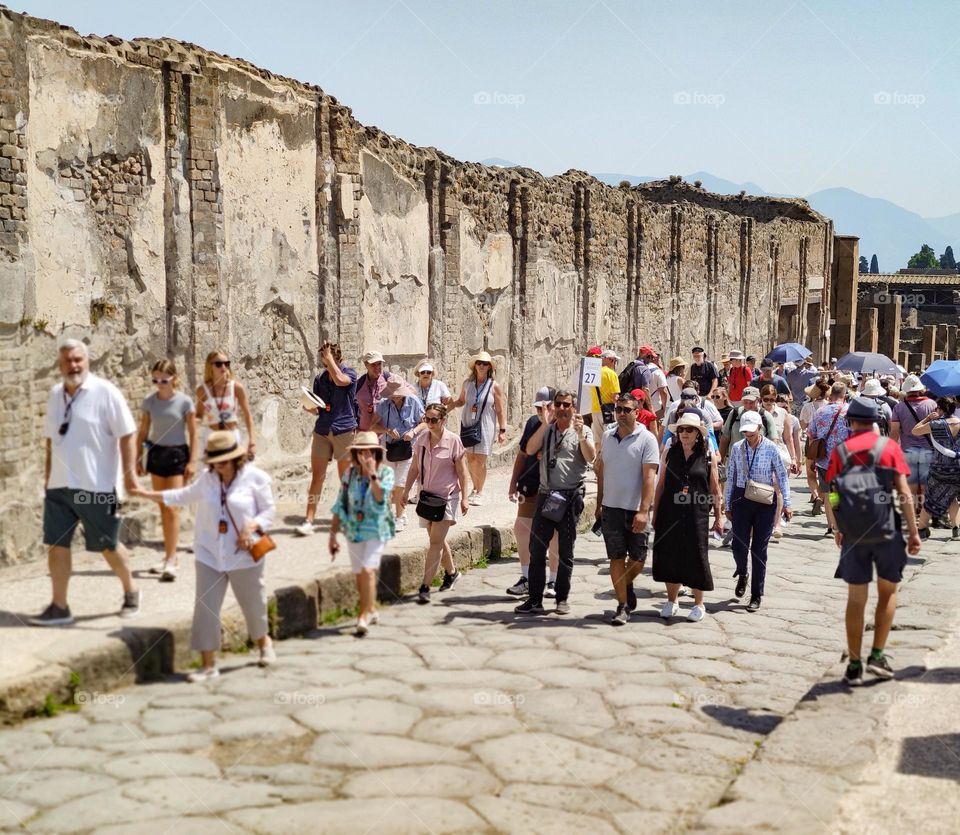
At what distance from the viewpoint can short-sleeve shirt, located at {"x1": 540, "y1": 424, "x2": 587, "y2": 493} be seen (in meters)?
8.05

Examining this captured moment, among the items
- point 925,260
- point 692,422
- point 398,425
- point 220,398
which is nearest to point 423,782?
point 692,422

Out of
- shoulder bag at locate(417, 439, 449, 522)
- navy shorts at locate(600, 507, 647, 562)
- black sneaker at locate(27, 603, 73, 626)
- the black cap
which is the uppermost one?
the black cap

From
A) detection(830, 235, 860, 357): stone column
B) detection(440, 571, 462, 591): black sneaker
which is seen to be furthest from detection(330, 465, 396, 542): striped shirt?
detection(830, 235, 860, 357): stone column

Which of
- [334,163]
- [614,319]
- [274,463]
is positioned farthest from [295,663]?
[614,319]

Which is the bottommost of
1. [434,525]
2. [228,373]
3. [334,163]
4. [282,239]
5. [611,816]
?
[611,816]

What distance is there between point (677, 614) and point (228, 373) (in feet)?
11.1

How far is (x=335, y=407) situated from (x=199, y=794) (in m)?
4.94

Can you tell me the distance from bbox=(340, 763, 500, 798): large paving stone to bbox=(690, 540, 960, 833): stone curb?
0.89 m

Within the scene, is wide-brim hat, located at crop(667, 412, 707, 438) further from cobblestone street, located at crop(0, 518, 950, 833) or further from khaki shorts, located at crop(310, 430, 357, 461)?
khaki shorts, located at crop(310, 430, 357, 461)

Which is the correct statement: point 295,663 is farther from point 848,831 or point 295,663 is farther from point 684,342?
point 684,342

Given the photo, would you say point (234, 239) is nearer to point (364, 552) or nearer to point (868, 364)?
point (364, 552)

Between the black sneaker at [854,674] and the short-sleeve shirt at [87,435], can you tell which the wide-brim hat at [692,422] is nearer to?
the black sneaker at [854,674]

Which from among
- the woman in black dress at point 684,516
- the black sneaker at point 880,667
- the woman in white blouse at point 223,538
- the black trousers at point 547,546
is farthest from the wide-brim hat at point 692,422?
the woman in white blouse at point 223,538

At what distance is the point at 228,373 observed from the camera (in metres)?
8.14
